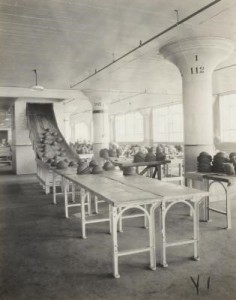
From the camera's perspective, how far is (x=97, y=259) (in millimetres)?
4160

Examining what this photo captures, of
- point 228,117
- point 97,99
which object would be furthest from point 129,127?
point 97,99

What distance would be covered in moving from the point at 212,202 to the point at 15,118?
31.8 ft

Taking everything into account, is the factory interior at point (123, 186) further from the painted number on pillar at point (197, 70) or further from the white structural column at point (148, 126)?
the white structural column at point (148, 126)

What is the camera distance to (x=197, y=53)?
709 centimetres

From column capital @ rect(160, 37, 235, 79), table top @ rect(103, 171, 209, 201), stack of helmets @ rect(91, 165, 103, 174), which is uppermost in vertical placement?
column capital @ rect(160, 37, 235, 79)

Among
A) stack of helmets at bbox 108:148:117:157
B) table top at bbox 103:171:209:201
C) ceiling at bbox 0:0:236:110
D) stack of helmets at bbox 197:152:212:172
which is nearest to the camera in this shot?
table top at bbox 103:171:209:201

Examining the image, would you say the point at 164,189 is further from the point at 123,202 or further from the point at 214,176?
the point at 214,176

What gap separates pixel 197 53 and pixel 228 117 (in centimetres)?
1017

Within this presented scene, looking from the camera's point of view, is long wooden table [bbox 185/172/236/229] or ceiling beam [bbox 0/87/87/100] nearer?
long wooden table [bbox 185/172/236/229]

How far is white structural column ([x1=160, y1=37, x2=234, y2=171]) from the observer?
716 cm

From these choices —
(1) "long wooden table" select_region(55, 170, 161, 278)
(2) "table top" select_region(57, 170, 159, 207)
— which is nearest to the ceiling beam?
(2) "table top" select_region(57, 170, 159, 207)

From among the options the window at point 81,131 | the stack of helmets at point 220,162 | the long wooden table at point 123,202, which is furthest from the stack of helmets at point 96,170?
the window at point 81,131

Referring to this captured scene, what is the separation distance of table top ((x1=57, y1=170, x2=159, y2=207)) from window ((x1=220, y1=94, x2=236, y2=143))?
12.6 meters

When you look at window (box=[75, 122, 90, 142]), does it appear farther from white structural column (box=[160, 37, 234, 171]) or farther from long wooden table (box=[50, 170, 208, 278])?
long wooden table (box=[50, 170, 208, 278])
